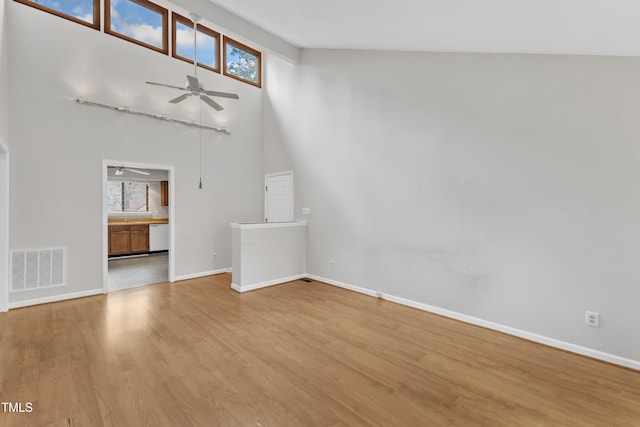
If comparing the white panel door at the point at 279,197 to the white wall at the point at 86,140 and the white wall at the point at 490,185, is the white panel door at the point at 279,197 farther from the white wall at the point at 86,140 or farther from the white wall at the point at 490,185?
the white wall at the point at 86,140

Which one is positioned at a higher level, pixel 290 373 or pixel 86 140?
pixel 86 140

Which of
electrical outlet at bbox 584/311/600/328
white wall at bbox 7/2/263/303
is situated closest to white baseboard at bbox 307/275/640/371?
electrical outlet at bbox 584/311/600/328

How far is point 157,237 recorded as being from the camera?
8016mm

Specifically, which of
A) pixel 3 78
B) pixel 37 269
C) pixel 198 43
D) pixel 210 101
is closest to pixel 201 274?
pixel 37 269

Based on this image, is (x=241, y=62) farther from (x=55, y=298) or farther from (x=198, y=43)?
(x=55, y=298)

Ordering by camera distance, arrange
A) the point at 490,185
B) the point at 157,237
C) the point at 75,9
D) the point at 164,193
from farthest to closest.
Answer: the point at 164,193
the point at 157,237
the point at 75,9
the point at 490,185

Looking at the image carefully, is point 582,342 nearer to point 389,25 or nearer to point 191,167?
point 389,25

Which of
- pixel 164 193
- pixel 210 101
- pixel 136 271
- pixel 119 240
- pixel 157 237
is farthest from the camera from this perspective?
pixel 164 193

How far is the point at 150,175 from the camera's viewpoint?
760cm

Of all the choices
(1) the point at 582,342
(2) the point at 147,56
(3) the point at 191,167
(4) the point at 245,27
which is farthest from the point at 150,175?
(1) the point at 582,342

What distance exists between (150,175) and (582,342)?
8878mm

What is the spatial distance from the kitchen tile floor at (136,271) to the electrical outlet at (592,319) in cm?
591

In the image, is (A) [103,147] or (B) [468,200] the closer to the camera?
(B) [468,200]

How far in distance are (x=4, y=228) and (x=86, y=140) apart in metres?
1.53
